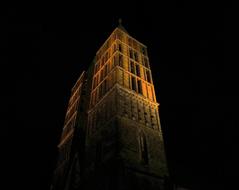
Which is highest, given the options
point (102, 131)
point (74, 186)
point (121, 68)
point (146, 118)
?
point (121, 68)

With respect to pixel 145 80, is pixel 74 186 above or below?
below

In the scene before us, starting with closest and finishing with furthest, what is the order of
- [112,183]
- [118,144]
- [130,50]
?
[112,183] < [118,144] < [130,50]

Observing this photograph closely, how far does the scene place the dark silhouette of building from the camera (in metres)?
23.1

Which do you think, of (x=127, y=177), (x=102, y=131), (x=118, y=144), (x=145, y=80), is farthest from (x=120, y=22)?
(x=127, y=177)

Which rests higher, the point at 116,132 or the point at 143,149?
the point at 116,132

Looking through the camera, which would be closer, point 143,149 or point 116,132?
point 116,132

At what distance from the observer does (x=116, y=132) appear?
81.5 feet

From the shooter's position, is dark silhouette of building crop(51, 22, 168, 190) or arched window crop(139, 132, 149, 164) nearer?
dark silhouette of building crop(51, 22, 168, 190)

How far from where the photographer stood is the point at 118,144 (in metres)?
23.7

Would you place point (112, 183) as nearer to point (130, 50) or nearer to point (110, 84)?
point (110, 84)

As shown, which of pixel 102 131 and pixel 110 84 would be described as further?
pixel 110 84

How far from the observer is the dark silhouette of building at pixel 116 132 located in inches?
911

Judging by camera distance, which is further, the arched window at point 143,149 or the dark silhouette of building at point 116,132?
the arched window at point 143,149

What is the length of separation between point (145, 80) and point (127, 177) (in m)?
17.0
